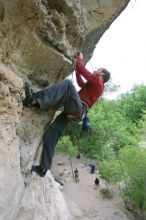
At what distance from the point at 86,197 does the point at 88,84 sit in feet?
57.7

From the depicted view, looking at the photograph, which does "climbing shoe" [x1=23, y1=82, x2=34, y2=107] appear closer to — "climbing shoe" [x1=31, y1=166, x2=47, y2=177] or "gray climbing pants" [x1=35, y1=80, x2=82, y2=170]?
"gray climbing pants" [x1=35, y1=80, x2=82, y2=170]

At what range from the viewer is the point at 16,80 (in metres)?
5.26

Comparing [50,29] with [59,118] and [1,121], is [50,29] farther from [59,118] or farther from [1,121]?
[1,121]

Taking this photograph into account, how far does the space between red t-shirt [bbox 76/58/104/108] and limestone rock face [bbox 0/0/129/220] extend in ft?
1.48

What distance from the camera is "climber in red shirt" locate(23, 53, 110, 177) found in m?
5.71

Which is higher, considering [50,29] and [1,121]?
[50,29]

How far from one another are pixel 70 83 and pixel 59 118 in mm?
869

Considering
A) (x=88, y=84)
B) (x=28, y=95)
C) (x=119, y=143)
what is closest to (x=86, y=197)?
(x=119, y=143)

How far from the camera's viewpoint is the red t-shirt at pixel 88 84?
6262mm

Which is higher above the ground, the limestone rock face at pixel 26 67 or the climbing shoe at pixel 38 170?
the limestone rock face at pixel 26 67

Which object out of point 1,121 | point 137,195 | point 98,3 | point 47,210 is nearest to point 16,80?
point 1,121

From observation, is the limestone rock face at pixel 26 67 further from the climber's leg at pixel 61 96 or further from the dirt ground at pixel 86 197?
the dirt ground at pixel 86 197

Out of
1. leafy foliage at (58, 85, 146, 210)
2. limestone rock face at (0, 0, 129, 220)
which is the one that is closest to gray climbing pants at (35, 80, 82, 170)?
limestone rock face at (0, 0, 129, 220)

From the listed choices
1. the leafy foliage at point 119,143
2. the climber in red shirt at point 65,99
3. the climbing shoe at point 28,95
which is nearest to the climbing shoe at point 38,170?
the climber in red shirt at point 65,99
